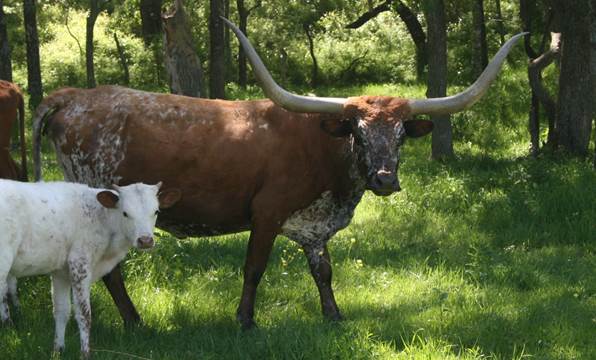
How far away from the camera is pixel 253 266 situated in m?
6.84

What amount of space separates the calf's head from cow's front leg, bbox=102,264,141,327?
102cm

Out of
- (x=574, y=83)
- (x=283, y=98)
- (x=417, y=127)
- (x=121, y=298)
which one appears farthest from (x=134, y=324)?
(x=574, y=83)

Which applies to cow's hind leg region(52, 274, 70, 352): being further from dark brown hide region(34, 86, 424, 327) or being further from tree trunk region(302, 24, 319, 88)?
tree trunk region(302, 24, 319, 88)

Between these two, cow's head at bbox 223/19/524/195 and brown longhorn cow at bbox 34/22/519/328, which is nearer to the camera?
cow's head at bbox 223/19/524/195

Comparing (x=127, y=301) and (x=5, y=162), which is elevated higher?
(x=5, y=162)

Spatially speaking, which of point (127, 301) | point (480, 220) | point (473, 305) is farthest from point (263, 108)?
point (480, 220)

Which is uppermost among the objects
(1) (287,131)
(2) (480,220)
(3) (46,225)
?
(1) (287,131)

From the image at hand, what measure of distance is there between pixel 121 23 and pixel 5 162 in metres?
25.5

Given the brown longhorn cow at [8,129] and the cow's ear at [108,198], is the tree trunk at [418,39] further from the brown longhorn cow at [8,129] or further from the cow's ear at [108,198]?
the cow's ear at [108,198]

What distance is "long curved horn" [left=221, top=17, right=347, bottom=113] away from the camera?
21.6ft

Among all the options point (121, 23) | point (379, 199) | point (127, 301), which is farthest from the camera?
point (121, 23)

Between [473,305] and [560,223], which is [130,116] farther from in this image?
[560,223]

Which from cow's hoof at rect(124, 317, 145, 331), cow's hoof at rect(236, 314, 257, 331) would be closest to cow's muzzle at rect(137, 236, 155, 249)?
cow's hoof at rect(124, 317, 145, 331)

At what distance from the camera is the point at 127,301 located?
6.69 metres
